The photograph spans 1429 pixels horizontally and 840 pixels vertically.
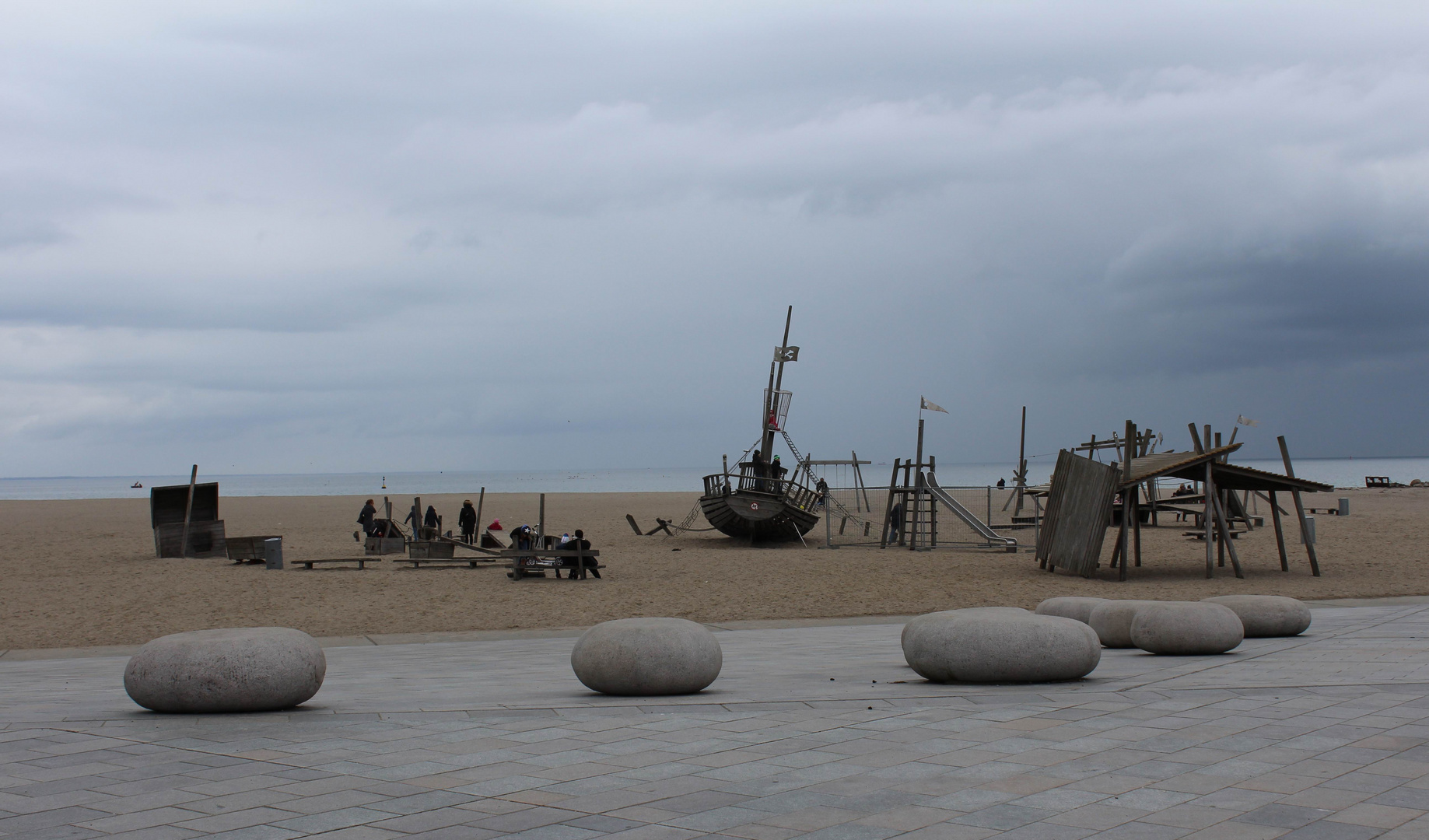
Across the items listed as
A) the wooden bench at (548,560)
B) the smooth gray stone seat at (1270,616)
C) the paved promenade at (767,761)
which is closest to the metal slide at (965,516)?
the wooden bench at (548,560)

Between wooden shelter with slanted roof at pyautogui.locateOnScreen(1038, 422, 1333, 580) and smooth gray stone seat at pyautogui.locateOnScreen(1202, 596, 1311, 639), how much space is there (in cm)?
800

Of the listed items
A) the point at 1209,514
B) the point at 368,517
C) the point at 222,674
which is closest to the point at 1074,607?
the point at 222,674

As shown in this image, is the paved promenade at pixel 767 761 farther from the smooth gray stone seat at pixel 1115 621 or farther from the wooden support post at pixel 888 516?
the wooden support post at pixel 888 516

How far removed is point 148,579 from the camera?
19.7 meters

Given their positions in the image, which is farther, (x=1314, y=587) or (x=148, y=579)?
(x=148, y=579)

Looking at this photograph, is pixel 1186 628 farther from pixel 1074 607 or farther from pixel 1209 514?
pixel 1209 514

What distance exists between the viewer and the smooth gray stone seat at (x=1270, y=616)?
10188mm

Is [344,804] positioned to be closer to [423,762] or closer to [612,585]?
[423,762]

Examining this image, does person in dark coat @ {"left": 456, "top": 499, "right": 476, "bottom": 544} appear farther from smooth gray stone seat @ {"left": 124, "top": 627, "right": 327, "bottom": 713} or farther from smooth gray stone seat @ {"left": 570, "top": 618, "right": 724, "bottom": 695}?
smooth gray stone seat @ {"left": 124, "top": 627, "right": 327, "bottom": 713}

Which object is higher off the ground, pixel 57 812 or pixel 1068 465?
pixel 1068 465

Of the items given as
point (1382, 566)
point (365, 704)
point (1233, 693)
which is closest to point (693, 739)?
point (365, 704)

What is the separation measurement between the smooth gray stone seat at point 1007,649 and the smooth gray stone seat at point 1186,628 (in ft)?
5.72

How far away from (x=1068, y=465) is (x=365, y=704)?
15903mm

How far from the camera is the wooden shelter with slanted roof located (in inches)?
734
